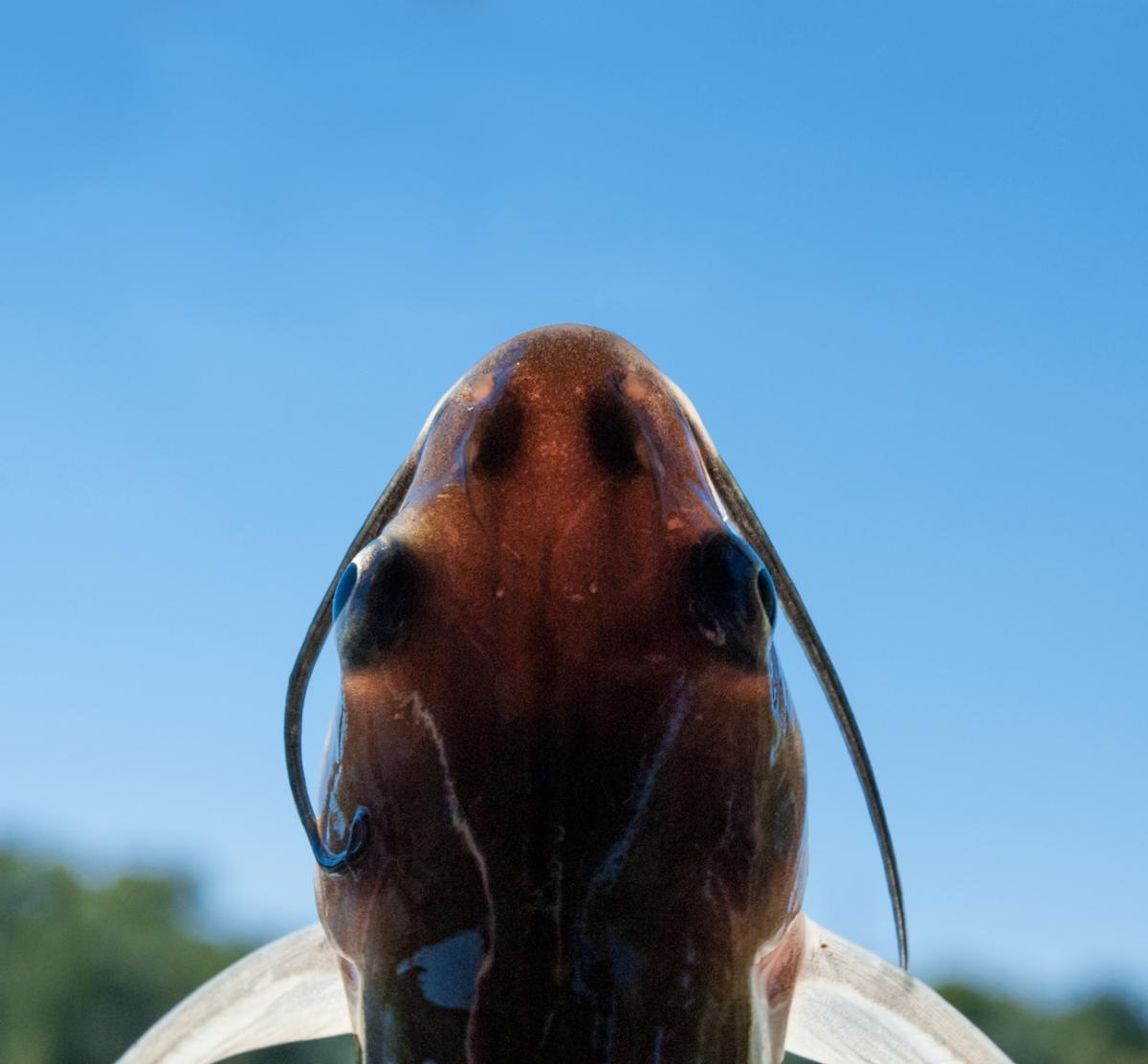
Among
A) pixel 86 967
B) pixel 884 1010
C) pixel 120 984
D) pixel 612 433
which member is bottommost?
pixel 884 1010

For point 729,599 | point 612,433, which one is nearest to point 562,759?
point 729,599

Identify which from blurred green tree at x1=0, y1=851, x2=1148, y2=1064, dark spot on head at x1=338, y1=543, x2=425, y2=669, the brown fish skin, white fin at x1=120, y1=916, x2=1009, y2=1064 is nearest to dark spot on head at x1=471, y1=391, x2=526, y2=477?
the brown fish skin

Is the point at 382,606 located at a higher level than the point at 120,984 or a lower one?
lower

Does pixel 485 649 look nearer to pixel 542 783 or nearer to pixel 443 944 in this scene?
pixel 542 783

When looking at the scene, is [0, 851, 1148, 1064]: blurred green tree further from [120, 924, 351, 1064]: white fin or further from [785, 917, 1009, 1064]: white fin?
[785, 917, 1009, 1064]: white fin

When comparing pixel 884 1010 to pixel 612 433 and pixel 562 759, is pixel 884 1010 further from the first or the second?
pixel 612 433

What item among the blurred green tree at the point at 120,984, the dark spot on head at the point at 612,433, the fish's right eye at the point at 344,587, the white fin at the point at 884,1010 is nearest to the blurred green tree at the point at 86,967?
the blurred green tree at the point at 120,984

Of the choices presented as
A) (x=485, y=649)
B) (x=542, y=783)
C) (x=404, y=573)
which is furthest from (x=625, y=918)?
(x=404, y=573)
